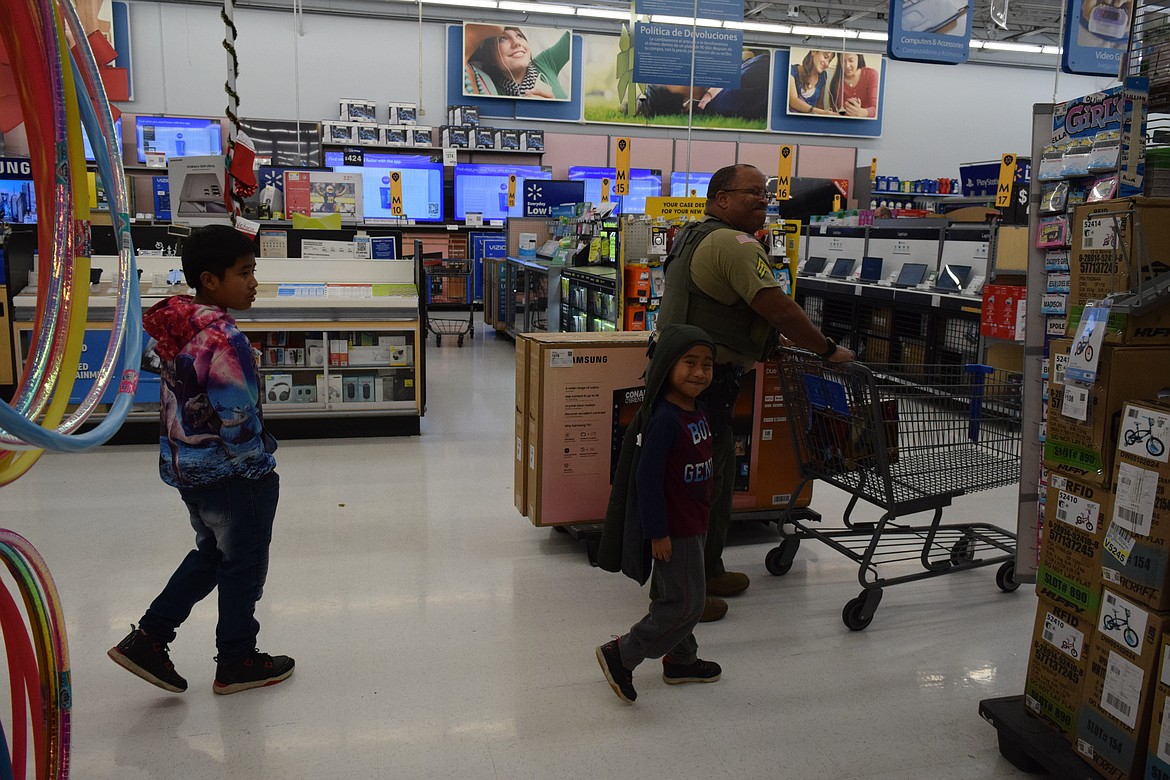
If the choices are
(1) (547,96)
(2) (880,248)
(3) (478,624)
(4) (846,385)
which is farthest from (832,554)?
(1) (547,96)

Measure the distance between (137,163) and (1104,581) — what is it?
48.2 ft

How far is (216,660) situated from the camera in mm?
2723

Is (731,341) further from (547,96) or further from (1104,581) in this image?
(547,96)

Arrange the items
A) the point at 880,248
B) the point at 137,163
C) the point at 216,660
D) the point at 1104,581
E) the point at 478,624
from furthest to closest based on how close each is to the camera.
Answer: the point at 137,163 < the point at 880,248 < the point at 478,624 < the point at 216,660 < the point at 1104,581

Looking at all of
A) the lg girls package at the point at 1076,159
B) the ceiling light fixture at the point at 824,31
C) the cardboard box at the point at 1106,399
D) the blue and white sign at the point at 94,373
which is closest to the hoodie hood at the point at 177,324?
the cardboard box at the point at 1106,399

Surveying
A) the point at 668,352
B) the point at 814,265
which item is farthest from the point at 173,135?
the point at 668,352

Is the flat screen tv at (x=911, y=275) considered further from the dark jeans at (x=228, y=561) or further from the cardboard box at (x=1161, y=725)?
the dark jeans at (x=228, y=561)

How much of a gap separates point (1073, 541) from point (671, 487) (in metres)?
1.01

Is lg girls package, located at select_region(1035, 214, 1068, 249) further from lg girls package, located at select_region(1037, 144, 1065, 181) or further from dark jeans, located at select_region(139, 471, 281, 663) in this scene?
dark jeans, located at select_region(139, 471, 281, 663)

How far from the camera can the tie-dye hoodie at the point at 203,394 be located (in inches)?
92.9

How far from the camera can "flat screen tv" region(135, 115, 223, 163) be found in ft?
44.6

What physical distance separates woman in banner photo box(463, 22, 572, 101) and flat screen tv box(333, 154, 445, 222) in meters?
1.80

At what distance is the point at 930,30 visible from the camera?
720cm

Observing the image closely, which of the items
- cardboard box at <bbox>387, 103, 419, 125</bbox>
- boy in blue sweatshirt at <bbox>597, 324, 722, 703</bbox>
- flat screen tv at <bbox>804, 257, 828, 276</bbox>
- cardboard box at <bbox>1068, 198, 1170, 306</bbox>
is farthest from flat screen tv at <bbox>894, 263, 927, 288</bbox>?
cardboard box at <bbox>387, 103, 419, 125</bbox>
